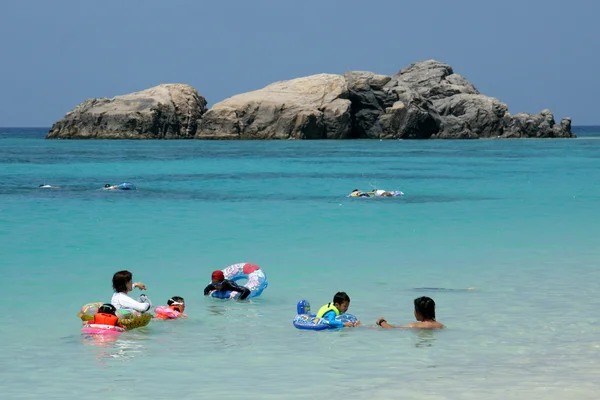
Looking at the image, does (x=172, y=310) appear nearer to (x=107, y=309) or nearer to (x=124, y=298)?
(x=124, y=298)

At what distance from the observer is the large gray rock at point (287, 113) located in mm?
122812

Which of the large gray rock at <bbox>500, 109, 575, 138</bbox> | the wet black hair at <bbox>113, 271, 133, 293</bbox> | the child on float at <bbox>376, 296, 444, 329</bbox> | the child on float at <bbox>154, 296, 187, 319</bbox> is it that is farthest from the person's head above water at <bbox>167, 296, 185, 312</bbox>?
the large gray rock at <bbox>500, 109, 575, 138</bbox>

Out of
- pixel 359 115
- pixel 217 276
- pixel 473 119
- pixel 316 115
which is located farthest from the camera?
pixel 473 119

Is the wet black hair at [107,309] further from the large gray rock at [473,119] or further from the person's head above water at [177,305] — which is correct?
the large gray rock at [473,119]

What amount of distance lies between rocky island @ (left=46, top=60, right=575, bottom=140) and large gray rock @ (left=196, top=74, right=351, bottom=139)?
124mm

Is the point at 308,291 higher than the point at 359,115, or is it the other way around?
the point at 359,115

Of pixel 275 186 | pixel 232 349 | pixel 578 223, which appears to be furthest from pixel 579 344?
pixel 275 186

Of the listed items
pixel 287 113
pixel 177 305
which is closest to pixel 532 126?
pixel 287 113

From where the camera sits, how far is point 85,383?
416 inches

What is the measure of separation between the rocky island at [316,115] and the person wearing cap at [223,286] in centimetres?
10596

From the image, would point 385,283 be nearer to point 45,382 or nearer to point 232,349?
point 232,349

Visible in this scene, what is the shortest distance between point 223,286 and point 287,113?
109 meters

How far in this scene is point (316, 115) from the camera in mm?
121500

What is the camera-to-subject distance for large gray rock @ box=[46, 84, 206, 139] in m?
131
